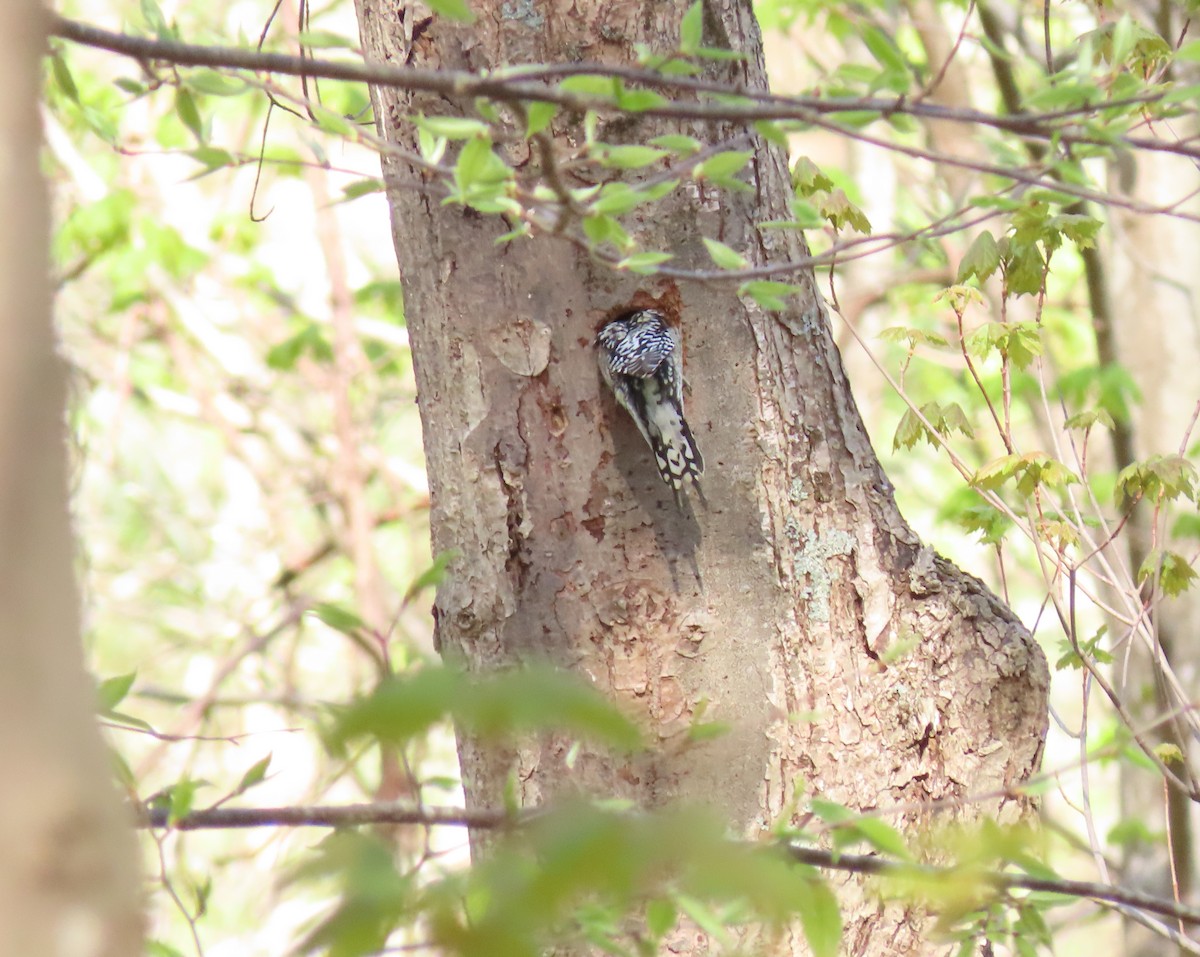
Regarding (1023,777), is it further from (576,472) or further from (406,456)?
(406,456)

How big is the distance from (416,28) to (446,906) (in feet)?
4.89

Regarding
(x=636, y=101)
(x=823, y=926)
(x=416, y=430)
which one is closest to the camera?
(x=823, y=926)

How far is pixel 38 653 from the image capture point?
559 millimetres

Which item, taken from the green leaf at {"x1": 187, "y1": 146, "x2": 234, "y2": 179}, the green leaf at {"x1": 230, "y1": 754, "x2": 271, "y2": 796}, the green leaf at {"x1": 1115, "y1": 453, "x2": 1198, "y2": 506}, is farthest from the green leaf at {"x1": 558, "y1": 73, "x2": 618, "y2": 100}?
the green leaf at {"x1": 1115, "y1": 453, "x2": 1198, "y2": 506}

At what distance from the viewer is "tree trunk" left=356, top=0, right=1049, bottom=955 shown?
174cm


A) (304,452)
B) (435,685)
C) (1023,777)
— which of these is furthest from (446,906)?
(304,452)

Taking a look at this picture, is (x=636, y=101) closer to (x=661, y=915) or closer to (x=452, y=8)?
(x=452, y=8)

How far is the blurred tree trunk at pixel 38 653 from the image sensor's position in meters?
0.53

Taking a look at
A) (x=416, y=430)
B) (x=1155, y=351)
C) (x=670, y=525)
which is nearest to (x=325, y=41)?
(x=670, y=525)

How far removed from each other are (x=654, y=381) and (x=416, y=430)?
8.49 m

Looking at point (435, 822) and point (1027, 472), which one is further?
point (1027, 472)

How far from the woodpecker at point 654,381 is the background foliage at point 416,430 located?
6.6 inches

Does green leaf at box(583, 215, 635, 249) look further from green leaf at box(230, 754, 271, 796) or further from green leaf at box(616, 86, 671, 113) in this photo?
green leaf at box(230, 754, 271, 796)

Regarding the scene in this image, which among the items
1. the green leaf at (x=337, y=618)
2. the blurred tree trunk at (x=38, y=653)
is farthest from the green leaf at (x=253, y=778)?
the blurred tree trunk at (x=38, y=653)
